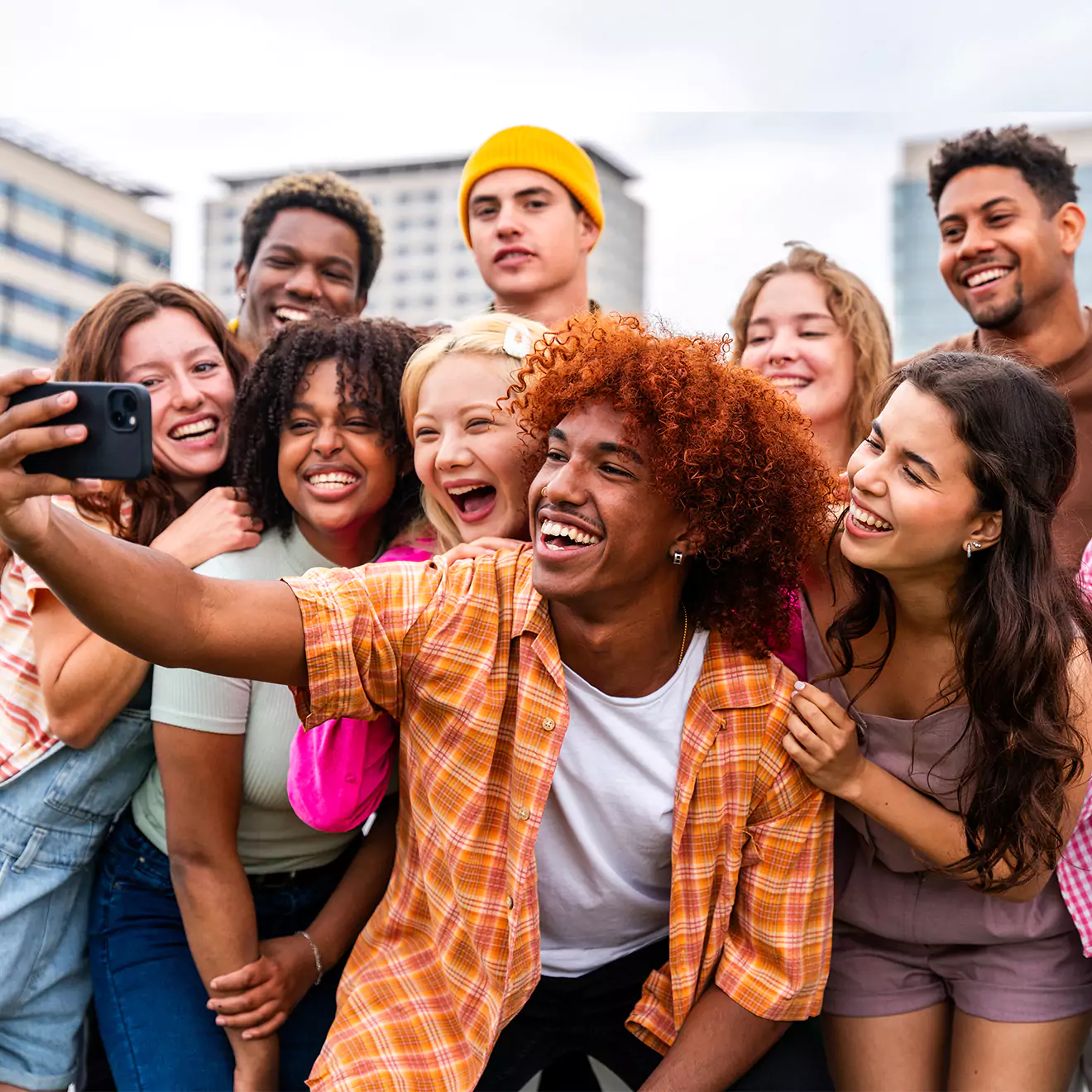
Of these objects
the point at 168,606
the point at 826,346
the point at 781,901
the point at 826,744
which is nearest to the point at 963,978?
the point at 781,901

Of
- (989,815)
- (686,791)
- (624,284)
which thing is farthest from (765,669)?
(624,284)

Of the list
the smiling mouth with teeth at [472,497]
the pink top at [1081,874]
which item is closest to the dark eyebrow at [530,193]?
the smiling mouth with teeth at [472,497]

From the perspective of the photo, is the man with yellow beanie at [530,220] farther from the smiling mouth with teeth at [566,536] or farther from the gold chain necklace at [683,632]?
the smiling mouth with teeth at [566,536]

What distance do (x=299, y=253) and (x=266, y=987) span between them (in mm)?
3006

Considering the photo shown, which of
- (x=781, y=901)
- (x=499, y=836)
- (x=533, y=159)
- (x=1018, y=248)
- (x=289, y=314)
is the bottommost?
(x=781, y=901)

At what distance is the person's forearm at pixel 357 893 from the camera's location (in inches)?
136

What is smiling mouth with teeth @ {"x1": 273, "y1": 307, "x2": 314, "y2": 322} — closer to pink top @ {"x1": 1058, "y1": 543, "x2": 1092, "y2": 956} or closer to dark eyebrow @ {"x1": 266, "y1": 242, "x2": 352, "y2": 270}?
dark eyebrow @ {"x1": 266, "y1": 242, "x2": 352, "y2": 270}

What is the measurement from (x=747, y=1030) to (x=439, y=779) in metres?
1.08

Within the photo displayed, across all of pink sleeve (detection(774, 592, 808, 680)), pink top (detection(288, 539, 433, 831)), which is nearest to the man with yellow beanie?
pink sleeve (detection(774, 592, 808, 680))

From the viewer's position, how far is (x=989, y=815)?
3.01 m

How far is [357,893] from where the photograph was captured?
3.49 m

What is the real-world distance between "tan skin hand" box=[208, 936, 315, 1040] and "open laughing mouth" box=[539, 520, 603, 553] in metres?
1.43

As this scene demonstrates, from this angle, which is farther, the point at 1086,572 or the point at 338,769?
the point at 1086,572

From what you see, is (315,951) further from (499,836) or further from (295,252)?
(295,252)
